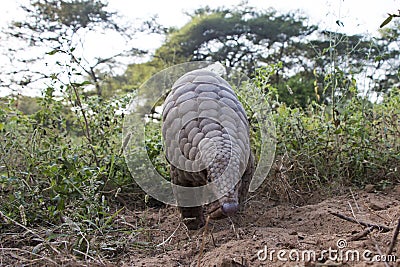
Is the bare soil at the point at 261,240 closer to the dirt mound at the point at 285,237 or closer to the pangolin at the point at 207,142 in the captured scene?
the dirt mound at the point at 285,237

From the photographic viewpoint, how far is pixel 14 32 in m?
10.8

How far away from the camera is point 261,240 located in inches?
88.7

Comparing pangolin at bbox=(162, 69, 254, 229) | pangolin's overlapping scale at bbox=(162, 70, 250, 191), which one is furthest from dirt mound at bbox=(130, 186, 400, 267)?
pangolin's overlapping scale at bbox=(162, 70, 250, 191)

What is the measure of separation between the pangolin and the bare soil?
0.22m

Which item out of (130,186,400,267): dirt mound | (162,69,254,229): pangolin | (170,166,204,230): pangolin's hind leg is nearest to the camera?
(130,186,400,267): dirt mound

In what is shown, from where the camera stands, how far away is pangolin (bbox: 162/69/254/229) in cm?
218

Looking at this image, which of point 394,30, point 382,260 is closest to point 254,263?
point 382,260

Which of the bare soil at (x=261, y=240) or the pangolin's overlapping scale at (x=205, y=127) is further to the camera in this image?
the pangolin's overlapping scale at (x=205, y=127)

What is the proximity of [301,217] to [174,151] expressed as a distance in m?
1.07

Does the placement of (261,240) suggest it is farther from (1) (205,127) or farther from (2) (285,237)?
(1) (205,127)

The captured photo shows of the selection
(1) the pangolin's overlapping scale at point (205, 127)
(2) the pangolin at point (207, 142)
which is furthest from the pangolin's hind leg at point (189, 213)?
(1) the pangolin's overlapping scale at point (205, 127)

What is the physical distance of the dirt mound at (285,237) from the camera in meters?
1.81

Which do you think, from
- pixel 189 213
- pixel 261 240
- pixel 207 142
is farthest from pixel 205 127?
pixel 189 213

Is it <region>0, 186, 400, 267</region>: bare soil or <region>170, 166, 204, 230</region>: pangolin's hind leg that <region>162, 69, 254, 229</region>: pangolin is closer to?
<region>170, 166, 204, 230</region>: pangolin's hind leg
